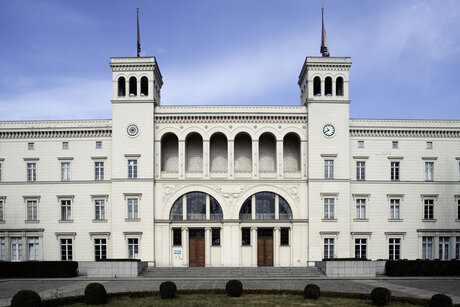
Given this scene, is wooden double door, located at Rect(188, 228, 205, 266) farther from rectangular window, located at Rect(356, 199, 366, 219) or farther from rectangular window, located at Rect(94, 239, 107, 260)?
rectangular window, located at Rect(356, 199, 366, 219)

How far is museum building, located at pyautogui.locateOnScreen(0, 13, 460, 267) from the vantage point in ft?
156

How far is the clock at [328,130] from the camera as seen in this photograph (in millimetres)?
48312

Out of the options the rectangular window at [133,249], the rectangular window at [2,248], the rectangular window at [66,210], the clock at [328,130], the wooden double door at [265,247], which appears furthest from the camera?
the rectangular window at [66,210]

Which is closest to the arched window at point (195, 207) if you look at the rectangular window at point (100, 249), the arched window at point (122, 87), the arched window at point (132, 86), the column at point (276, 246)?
the column at point (276, 246)

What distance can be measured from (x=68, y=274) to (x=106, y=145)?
47.1 ft

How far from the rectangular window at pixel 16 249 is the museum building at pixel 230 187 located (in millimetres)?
159

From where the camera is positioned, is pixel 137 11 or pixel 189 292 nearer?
pixel 189 292

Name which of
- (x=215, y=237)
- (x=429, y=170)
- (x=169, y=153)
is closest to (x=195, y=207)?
(x=215, y=237)

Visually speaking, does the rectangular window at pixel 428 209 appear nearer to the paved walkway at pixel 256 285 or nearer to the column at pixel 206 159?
the paved walkway at pixel 256 285

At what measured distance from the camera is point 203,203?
159ft

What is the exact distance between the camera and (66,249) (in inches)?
1907

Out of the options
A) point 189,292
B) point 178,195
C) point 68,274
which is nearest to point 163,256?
point 178,195

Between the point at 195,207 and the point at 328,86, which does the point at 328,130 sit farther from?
the point at 195,207

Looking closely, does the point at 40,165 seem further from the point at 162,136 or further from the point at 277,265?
the point at 277,265
